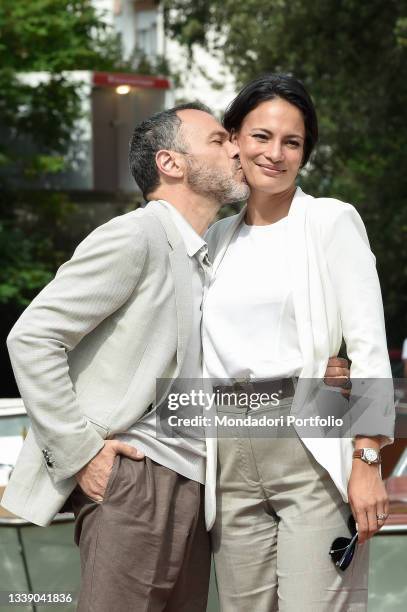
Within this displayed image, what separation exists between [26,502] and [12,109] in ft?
53.0

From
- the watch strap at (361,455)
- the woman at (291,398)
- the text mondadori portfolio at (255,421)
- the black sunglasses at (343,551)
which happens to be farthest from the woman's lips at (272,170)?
the black sunglasses at (343,551)

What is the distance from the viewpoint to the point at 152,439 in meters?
2.84

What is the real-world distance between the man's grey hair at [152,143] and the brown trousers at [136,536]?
85cm

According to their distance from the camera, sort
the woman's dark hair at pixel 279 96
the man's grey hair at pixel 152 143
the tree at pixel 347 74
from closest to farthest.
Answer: the woman's dark hair at pixel 279 96 < the man's grey hair at pixel 152 143 < the tree at pixel 347 74

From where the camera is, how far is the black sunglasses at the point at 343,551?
2.73m

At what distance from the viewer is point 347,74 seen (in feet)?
56.2

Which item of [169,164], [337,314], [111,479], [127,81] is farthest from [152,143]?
[127,81]

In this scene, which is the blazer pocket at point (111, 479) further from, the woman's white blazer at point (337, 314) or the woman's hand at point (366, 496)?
the woman's hand at point (366, 496)

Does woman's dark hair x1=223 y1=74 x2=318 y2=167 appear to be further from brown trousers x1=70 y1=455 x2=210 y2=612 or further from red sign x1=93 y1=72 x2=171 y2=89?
red sign x1=93 y1=72 x2=171 y2=89

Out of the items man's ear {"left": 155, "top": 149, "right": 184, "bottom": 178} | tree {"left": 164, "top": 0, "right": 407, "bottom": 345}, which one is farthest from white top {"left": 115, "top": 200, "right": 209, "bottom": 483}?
tree {"left": 164, "top": 0, "right": 407, "bottom": 345}

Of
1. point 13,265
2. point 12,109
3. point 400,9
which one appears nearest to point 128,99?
point 12,109

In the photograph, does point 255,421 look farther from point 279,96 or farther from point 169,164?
point 279,96

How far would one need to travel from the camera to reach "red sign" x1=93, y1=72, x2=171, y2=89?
67.7 ft

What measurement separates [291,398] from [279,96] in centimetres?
84
